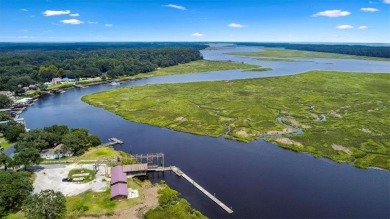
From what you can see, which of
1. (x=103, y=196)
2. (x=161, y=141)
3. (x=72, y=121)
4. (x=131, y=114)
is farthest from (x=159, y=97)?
(x=103, y=196)

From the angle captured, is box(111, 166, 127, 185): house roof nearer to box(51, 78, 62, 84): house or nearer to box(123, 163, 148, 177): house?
box(123, 163, 148, 177): house

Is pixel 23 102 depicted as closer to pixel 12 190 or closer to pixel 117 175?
pixel 12 190

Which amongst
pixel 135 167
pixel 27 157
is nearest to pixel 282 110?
pixel 135 167

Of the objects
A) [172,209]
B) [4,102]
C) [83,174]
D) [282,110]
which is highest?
[282,110]

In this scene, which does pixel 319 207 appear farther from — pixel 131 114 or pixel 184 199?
pixel 131 114

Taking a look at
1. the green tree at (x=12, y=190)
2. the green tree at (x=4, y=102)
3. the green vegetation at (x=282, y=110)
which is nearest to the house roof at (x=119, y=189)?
the green tree at (x=12, y=190)

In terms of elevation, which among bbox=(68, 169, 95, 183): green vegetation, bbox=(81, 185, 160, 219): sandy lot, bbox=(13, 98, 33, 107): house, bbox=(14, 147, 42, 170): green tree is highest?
bbox=(14, 147, 42, 170): green tree

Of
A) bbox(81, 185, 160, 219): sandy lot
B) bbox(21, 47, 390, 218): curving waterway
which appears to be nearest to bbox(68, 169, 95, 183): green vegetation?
bbox(81, 185, 160, 219): sandy lot
